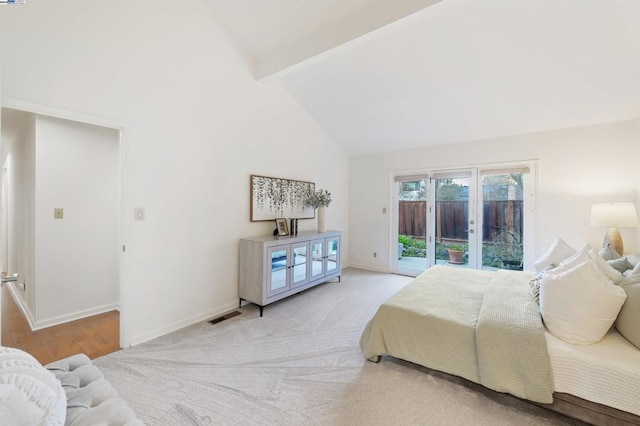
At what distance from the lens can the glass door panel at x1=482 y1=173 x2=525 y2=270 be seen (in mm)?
4020

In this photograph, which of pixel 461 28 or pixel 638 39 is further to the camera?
pixel 461 28

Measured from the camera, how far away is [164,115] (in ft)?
8.91

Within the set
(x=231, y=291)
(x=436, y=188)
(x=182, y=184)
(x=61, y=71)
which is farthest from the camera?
(x=436, y=188)

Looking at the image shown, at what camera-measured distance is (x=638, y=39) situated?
233cm

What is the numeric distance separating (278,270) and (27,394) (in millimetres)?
2527

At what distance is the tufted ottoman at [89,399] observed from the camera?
1008 millimetres

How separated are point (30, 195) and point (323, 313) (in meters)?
3.34

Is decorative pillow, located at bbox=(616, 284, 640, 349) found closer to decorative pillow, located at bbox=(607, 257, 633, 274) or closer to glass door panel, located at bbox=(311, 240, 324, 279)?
decorative pillow, located at bbox=(607, 257, 633, 274)

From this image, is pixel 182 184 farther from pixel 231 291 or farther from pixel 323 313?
pixel 323 313

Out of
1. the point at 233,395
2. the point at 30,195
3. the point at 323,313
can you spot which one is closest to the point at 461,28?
the point at 323,313

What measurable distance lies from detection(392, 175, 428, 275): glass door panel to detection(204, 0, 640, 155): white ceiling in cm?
104

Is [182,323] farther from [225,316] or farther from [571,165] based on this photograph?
[571,165]

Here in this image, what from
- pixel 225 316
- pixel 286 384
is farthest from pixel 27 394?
pixel 225 316

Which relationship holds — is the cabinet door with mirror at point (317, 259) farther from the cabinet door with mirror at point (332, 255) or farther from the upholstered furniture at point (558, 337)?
the upholstered furniture at point (558, 337)
